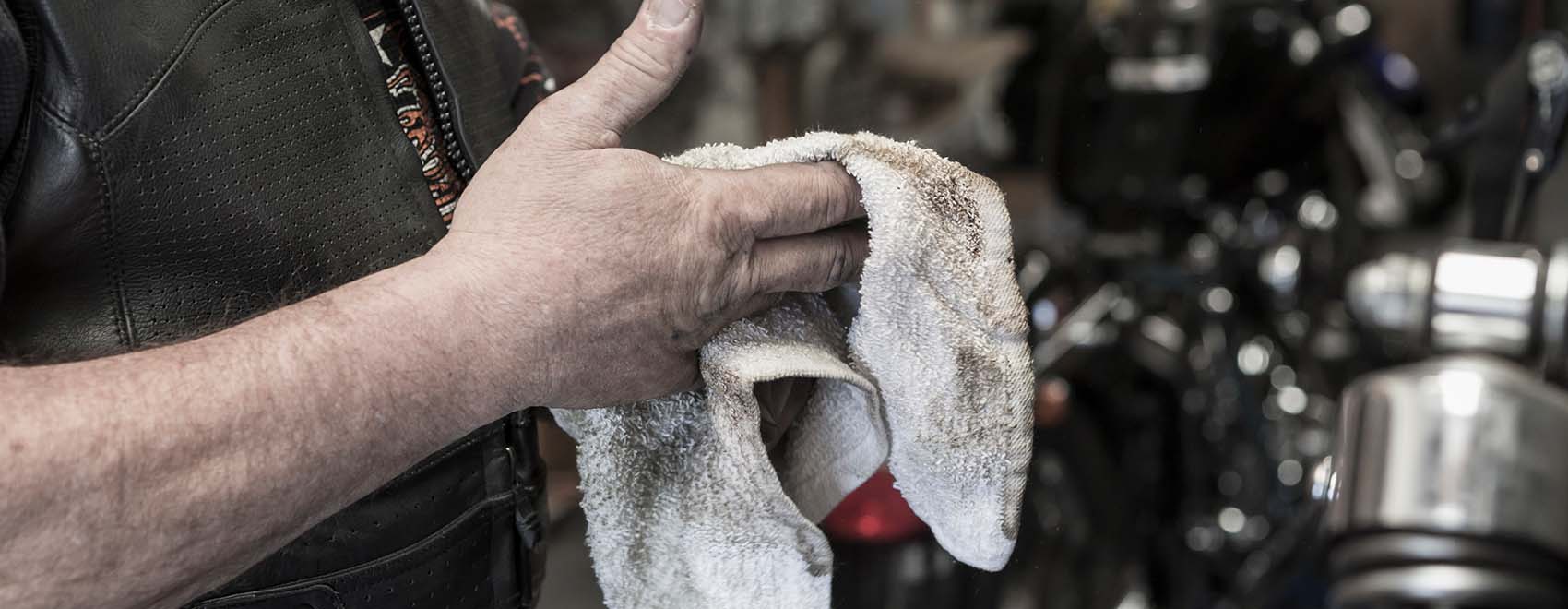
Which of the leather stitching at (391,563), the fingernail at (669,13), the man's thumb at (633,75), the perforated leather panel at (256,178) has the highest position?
the fingernail at (669,13)

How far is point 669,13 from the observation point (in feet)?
1.91

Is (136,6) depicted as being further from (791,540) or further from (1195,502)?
(1195,502)

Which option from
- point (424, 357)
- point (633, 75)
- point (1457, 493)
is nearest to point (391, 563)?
point (424, 357)

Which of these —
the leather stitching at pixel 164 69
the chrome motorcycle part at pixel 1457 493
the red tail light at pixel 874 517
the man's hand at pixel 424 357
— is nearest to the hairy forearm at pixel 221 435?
the man's hand at pixel 424 357

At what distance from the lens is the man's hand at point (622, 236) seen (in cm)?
55

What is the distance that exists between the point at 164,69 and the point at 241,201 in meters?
0.07

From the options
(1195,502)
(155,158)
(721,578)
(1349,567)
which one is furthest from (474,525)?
(1195,502)

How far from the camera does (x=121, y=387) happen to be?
0.50 metres

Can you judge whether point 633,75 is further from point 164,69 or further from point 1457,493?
point 1457,493

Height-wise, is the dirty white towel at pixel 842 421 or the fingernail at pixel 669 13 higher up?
the fingernail at pixel 669 13

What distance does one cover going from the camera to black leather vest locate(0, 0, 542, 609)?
1.79 ft

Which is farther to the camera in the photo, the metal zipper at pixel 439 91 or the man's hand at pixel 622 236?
the metal zipper at pixel 439 91

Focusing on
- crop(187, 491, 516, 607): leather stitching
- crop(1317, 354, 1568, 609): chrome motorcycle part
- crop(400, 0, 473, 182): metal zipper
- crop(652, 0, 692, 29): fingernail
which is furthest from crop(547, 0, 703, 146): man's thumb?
crop(1317, 354, 1568, 609): chrome motorcycle part

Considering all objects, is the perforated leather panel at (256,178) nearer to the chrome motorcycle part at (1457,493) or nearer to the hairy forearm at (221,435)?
the hairy forearm at (221,435)
